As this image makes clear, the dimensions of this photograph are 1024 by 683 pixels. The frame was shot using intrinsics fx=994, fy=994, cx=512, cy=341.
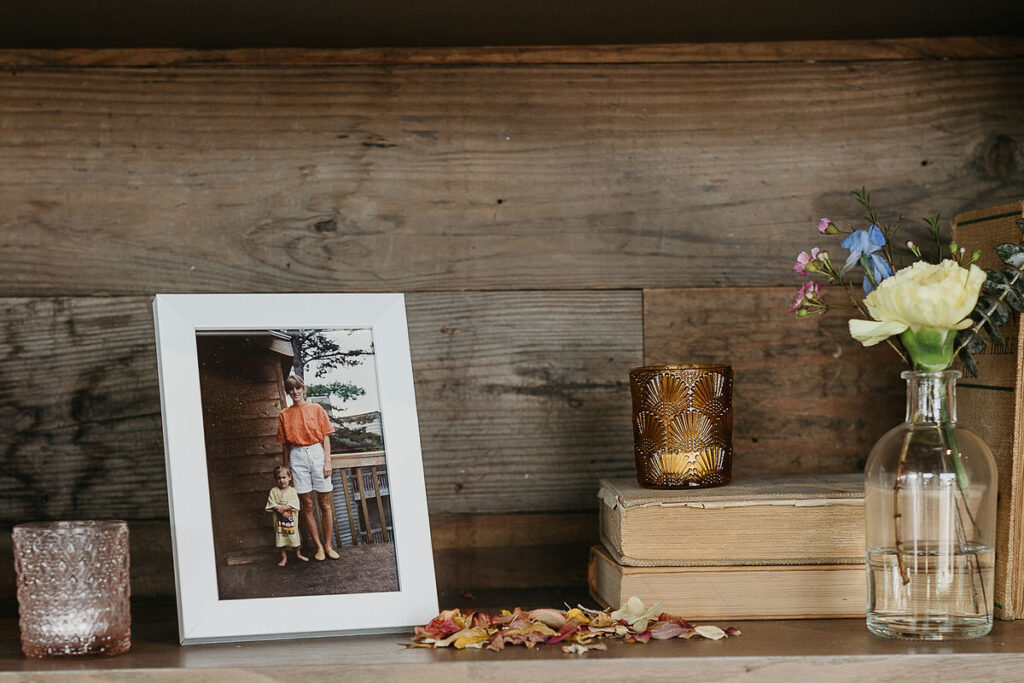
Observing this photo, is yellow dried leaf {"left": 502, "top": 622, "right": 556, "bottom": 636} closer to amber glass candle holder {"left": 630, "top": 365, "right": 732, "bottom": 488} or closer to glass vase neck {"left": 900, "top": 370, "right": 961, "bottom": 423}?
amber glass candle holder {"left": 630, "top": 365, "right": 732, "bottom": 488}

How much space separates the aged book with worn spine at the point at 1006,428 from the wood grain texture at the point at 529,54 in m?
0.25

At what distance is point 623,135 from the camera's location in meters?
1.02

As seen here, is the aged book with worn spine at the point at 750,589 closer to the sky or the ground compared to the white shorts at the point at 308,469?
closer to the ground

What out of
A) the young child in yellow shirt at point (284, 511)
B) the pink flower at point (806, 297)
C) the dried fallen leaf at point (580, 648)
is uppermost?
the pink flower at point (806, 297)

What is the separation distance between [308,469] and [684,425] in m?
0.33

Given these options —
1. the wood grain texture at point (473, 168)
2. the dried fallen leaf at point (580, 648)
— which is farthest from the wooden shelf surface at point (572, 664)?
the wood grain texture at point (473, 168)

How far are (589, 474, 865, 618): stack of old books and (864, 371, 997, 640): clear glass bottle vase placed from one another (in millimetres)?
40

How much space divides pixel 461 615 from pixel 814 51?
67 centimetres

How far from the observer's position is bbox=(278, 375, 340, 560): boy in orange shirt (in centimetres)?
81

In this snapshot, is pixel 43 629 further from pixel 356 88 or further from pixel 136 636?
pixel 356 88

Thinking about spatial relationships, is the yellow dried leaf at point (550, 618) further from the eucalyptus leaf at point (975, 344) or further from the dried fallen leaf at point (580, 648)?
the eucalyptus leaf at point (975, 344)

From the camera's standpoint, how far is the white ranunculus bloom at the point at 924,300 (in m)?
0.74

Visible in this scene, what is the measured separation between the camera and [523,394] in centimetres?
102

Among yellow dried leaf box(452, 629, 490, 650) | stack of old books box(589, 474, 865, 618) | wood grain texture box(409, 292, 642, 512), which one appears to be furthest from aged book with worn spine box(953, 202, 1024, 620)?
yellow dried leaf box(452, 629, 490, 650)
